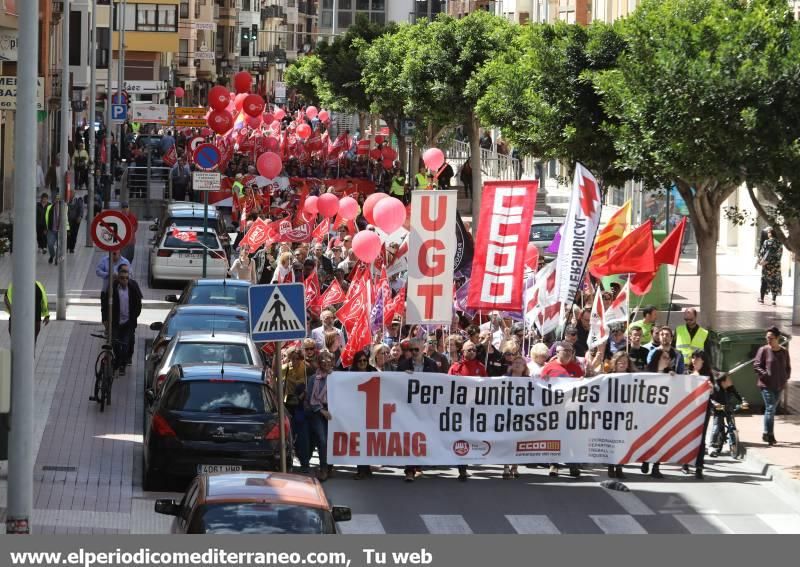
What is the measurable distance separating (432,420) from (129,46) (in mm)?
84400

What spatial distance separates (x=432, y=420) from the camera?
17.7 m

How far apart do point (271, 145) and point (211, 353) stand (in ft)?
114

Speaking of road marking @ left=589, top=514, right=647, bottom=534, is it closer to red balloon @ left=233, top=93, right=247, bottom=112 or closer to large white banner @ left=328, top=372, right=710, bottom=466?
large white banner @ left=328, top=372, right=710, bottom=466

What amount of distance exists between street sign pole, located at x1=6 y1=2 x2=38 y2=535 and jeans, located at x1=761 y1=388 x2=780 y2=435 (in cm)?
991

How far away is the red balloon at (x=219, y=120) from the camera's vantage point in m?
52.3

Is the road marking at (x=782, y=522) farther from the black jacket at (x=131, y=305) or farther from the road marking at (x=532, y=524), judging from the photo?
the black jacket at (x=131, y=305)

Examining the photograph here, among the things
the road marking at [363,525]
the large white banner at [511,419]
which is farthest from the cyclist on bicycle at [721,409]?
the road marking at [363,525]

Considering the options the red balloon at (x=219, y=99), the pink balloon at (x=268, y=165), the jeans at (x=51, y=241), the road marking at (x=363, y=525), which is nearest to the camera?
the road marking at (x=363, y=525)

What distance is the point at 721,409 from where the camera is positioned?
1884cm

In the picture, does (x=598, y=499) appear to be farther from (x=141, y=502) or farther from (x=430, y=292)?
(x=141, y=502)

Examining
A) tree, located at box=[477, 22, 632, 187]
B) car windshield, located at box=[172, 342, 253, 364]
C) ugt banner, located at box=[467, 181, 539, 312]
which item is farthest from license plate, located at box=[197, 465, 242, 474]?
tree, located at box=[477, 22, 632, 187]

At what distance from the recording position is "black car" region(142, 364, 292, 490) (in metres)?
16.2

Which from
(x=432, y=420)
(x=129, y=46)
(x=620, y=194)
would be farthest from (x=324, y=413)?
(x=129, y=46)

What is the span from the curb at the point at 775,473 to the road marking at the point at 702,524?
1.50 meters
